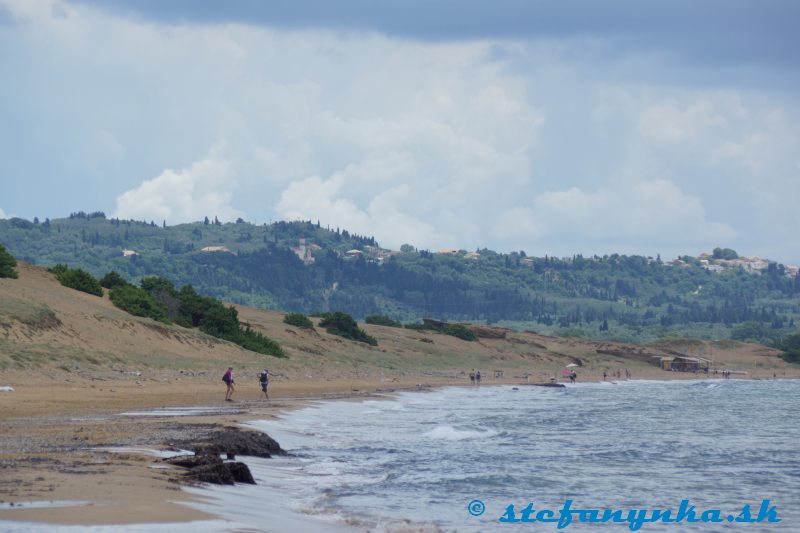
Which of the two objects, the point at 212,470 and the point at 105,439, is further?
the point at 105,439

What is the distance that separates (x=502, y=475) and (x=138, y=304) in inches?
1728

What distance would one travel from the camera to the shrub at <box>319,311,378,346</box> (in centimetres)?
9138

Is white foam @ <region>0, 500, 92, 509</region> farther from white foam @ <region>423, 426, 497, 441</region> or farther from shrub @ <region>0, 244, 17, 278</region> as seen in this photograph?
shrub @ <region>0, 244, 17, 278</region>

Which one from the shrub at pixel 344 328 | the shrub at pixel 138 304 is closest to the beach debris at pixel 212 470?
the shrub at pixel 138 304

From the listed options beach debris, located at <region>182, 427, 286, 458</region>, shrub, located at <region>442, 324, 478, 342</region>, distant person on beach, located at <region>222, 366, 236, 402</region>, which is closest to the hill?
shrub, located at <region>442, 324, 478, 342</region>

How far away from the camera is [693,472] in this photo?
994 inches

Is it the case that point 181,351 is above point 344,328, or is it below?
below

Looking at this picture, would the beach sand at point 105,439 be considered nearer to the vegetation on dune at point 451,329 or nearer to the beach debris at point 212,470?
the beach debris at point 212,470

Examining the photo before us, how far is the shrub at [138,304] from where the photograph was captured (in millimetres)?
63062

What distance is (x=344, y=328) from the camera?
93.2 metres

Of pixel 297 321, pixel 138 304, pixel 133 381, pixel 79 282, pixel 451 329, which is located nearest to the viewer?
pixel 133 381

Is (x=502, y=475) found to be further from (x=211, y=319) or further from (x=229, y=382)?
(x=211, y=319)

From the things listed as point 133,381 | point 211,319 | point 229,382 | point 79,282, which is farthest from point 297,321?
point 229,382

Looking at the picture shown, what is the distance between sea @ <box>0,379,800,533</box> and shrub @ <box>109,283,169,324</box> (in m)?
22.4
